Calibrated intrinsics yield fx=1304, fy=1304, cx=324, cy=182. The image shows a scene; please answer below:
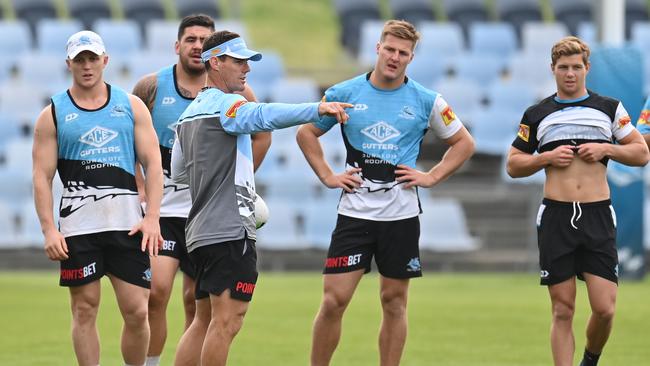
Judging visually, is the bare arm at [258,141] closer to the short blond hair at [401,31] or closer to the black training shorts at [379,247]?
the black training shorts at [379,247]

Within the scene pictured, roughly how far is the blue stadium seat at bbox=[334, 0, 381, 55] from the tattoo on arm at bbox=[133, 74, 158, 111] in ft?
52.1

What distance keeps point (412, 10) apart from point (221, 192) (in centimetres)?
1823

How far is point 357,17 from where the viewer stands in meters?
25.0

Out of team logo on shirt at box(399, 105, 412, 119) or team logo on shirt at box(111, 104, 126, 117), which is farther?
team logo on shirt at box(399, 105, 412, 119)

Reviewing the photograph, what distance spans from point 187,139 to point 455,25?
58.4 feet

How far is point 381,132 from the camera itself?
8.52 m

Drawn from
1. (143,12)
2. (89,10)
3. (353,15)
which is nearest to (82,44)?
(89,10)

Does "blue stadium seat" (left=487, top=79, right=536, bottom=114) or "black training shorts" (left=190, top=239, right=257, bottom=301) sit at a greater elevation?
"black training shorts" (left=190, top=239, right=257, bottom=301)

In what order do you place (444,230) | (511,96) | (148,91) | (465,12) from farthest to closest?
(465,12), (511,96), (444,230), (148,91)

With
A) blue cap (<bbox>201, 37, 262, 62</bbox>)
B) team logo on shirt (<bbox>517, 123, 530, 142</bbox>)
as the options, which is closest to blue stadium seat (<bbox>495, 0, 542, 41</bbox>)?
team logo on shirt (<bbox>517, 123, 530, 142</bbox>)

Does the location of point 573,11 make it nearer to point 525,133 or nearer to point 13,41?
point 13,41

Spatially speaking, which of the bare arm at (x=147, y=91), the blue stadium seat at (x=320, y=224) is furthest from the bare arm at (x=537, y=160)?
the blue stadium seat at (x=320, y=224)

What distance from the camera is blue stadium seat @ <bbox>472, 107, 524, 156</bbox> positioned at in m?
20.4

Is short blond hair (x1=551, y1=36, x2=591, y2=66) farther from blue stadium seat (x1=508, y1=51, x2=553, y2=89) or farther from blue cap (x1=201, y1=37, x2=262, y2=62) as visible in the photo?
blue stadium seat (x1=508, y1=51, x2=553, y2=89)
